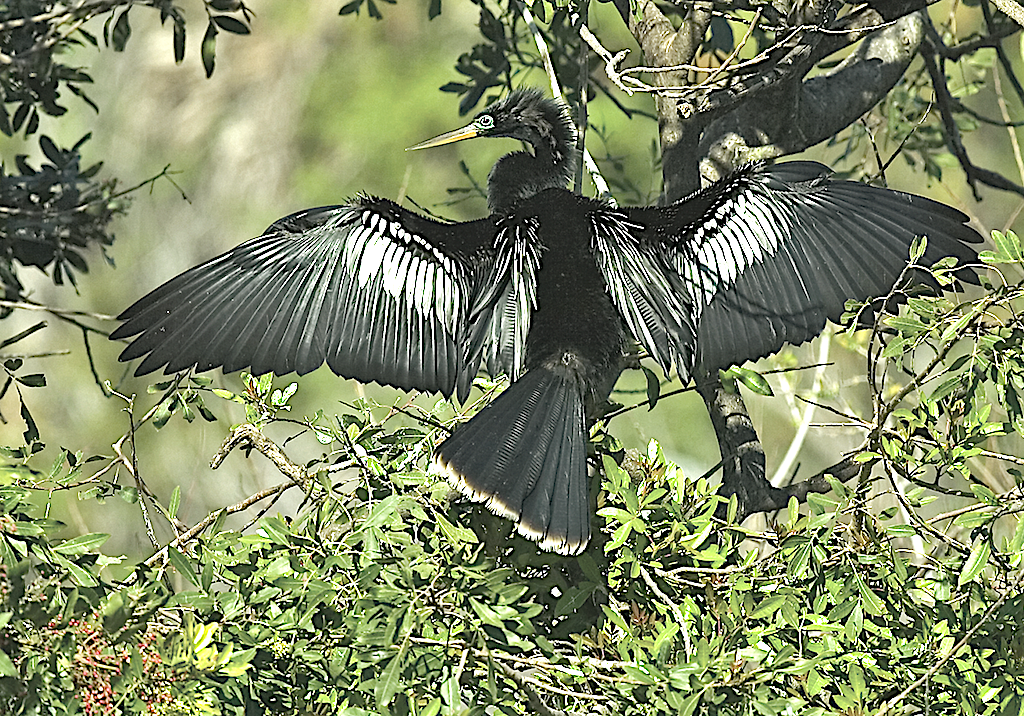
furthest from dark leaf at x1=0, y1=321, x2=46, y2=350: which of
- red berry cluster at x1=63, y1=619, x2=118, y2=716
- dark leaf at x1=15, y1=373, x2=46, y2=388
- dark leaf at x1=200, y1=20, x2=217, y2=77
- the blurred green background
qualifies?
the blurred green background

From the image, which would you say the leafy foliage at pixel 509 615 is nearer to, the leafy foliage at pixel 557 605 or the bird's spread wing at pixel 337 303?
the leafy foliage at pixel 557 605

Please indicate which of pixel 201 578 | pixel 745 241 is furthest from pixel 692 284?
pixel 201 578

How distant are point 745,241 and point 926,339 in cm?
48

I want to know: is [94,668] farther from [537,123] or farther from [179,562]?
[537,123]

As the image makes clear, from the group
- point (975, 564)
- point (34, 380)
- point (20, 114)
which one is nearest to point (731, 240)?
point (975, 564)

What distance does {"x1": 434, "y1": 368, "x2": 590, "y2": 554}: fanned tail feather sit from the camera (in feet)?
3.85

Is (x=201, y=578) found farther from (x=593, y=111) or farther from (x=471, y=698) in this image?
(x=593, y=111)

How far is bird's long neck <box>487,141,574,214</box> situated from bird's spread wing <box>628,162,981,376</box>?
0.94ft

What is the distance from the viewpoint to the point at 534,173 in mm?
1893

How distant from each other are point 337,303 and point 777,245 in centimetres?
70

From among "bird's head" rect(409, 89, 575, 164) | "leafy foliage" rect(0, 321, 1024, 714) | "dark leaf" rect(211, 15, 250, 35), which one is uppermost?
"dark leaf" rect(211, 15, 250, 35)

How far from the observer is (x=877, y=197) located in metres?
1.64

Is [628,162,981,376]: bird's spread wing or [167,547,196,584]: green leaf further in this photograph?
[628,162,981,376]: bird's spread wing

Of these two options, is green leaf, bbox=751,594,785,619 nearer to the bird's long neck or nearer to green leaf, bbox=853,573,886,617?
green leaf, bbox=853,573,886,617
